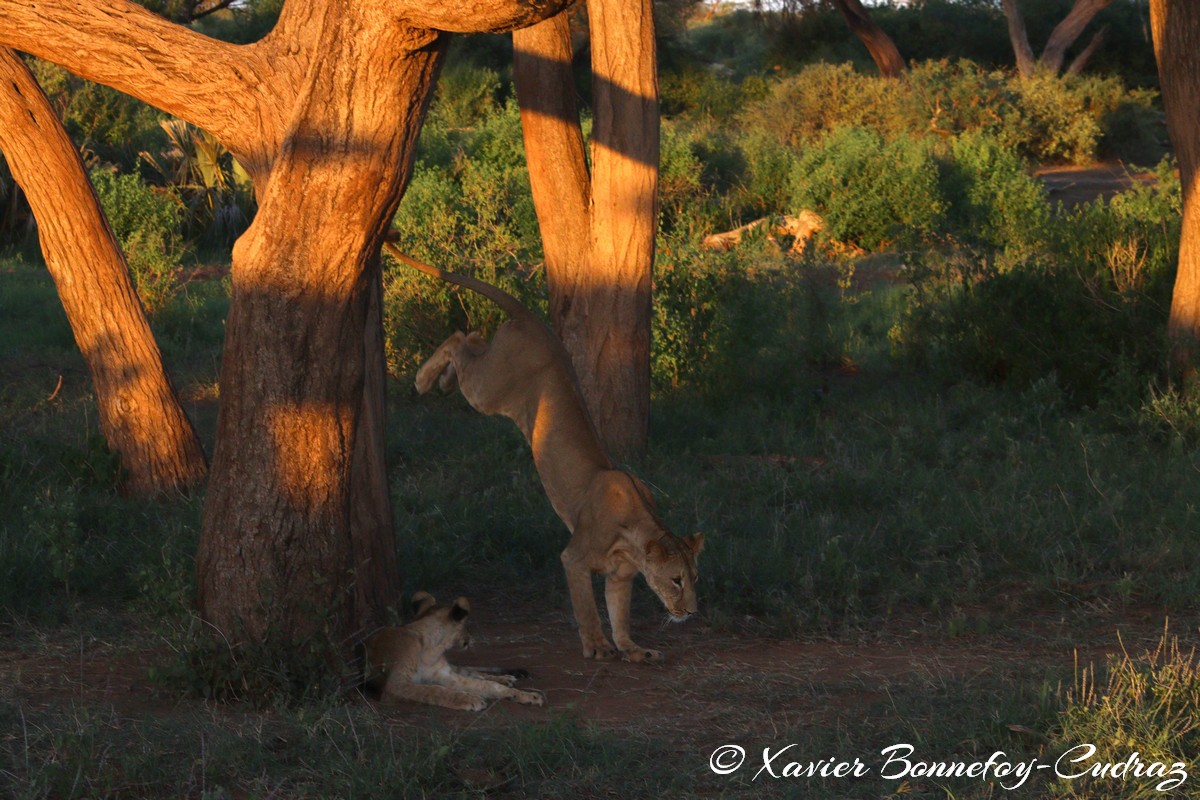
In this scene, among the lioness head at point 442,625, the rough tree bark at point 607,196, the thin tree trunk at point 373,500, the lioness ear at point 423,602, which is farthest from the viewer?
the rough tree bark at point 607,196

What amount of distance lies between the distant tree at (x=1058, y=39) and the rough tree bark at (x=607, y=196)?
23928 mm

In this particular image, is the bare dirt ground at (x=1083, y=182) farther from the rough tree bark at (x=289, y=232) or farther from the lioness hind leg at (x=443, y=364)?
the rough tree bark at (x=289, y=232)

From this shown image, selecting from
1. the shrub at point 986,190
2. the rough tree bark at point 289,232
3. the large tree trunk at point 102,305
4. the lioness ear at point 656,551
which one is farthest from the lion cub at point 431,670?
the shrub at point 986,190

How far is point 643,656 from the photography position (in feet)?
19.6

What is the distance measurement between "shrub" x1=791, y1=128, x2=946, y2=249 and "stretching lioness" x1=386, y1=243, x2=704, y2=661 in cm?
1200

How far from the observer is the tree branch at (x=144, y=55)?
5.16 m

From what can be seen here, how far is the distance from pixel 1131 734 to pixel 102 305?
21.0ft

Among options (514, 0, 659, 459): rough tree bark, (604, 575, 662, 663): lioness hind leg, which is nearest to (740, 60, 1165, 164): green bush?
(514, 0, 659, 459): rough tree bark

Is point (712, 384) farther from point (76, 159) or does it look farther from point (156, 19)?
point (156, 19)

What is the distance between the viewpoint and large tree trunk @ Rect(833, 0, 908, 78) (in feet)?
98.4

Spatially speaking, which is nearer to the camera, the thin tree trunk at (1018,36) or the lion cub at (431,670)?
the lion cub at (431,670)

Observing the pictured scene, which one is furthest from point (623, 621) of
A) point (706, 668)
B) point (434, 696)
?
point (434, 696)

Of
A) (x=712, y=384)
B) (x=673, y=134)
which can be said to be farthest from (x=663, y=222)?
(x=712, y=384)

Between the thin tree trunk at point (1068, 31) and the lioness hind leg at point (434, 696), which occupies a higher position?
the thin tree trunk at point (1068, 31)
